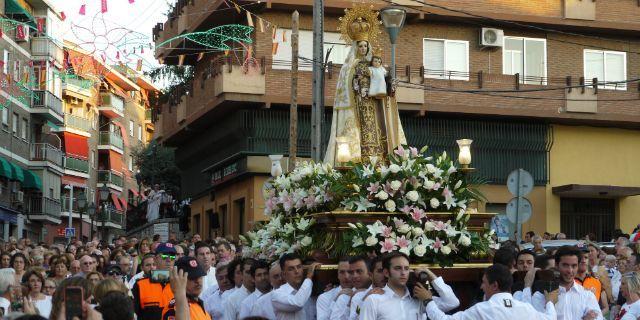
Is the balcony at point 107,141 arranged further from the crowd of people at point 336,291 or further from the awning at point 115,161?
the crowd of people at point 336,291

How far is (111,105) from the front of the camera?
3477 inches

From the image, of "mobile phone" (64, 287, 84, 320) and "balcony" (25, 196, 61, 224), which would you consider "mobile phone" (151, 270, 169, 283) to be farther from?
"balcony" (25, 196, 61, 224)

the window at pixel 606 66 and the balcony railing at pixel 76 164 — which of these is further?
the balcony railing at pixel 76 164

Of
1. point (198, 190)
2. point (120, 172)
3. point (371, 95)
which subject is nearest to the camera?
point (371, 95)

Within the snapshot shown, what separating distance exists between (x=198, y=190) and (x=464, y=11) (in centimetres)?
1166

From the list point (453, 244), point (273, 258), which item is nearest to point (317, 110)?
point (273, 258)

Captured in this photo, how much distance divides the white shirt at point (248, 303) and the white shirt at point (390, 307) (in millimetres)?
Answer: 2628

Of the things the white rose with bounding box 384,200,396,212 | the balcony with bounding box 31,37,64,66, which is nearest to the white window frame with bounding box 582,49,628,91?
the white rose with bounding box 384,200,396,212

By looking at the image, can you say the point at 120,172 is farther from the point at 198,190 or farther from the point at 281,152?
the point at 281,152

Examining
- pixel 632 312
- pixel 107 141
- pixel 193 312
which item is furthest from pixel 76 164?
pixel 193 312

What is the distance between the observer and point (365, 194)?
1471 centimetres

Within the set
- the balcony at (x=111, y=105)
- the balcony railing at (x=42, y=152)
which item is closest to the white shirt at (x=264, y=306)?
the balcony railing at (x=42, y=152)

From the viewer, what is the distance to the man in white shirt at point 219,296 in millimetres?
15016

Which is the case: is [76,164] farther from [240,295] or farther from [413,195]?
[413,195]
